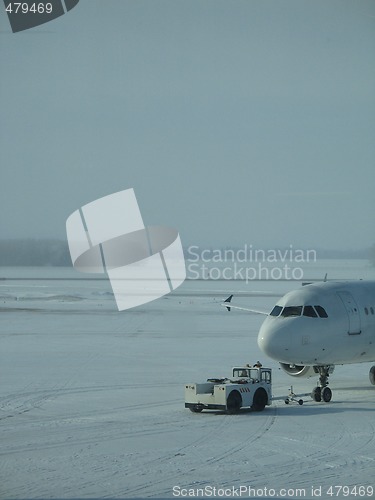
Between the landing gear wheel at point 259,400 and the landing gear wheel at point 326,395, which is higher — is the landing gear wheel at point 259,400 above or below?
above

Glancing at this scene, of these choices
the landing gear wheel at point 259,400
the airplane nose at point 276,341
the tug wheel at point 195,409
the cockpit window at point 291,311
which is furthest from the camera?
the cockpit window at point 291,311

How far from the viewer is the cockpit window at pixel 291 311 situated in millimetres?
31547

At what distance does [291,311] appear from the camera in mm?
31703

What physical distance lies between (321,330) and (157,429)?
8050 mm

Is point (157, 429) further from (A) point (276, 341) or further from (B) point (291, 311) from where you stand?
(B) point (291, 311)

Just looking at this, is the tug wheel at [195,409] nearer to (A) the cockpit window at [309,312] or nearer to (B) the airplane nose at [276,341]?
(B) the airplane nose at [276,341]

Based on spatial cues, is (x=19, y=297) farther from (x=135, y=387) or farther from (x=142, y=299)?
(x=135, y=387)

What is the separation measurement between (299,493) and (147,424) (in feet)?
29.6

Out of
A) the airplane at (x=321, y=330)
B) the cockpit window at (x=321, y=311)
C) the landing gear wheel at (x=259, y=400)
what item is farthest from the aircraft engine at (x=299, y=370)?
the landing gear wheel at (x=259, y=400)

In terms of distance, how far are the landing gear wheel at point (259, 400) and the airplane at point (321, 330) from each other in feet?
5.26

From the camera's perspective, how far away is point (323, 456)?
2198cm

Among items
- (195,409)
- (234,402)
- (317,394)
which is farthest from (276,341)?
(195,409)

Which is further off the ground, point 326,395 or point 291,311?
point 291,311

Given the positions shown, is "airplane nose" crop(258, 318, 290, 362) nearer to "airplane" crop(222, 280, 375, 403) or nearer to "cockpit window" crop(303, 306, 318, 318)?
"airplane" crop(222, 280, 375, 403)
